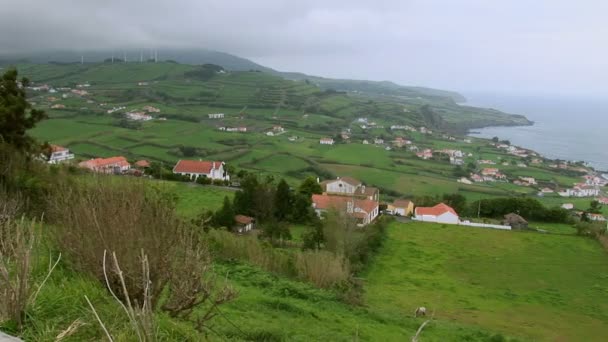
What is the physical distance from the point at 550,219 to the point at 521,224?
3.78m

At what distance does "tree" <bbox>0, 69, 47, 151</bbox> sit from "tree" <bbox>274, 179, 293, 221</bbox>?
15869 millimetres

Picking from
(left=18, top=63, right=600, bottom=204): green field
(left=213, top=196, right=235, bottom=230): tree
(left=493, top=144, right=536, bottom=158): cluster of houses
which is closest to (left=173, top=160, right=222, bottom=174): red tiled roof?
(left=18, top=63, right=600, bottom=204): green field

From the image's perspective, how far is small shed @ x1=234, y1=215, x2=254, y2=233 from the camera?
26.6m

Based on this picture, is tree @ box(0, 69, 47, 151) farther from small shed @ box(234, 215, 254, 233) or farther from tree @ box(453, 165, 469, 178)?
tree @ box(453, 165, 469, 178)

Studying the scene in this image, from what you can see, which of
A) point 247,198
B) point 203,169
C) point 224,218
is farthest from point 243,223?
point 203,169

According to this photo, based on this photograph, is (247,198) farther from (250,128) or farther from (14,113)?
(250,128)

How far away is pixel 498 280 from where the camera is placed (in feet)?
73.0

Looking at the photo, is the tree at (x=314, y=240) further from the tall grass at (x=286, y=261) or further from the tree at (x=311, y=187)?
the tree at (x=311, y=187)

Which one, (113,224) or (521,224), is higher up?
(113,224)

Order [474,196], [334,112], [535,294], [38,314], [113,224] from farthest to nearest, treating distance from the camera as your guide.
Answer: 1. [334,112]
2. [474,196]
3. [535,294]
4. [113,224]
5. [38,314]

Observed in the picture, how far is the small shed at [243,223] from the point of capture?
26570mm

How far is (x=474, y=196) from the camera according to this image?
5250 centimetres

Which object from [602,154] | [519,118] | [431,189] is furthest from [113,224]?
[519,118]

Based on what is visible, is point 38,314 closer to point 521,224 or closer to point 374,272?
point 374,272
